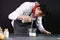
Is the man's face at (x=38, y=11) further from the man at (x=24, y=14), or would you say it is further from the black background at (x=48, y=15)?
the black background at (x=48, y=15)

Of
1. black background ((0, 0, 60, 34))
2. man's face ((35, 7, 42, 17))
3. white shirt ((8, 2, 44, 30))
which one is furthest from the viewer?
black background ((0, 0, 60, 34))

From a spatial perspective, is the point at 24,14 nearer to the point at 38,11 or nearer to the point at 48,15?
the point at 38,11

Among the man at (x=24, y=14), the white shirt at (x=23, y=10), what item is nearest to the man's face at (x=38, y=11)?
the man at (x=24, y=14)

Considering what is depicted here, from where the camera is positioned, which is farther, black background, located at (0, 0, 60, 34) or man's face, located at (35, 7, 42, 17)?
black background, located at (0, 0, 60, 34)

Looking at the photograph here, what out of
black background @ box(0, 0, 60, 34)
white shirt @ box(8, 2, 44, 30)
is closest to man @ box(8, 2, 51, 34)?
white shirt @ box(8, 2, 44, 30)

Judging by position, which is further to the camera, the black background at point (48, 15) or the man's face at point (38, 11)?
the black background at point (48, 15)

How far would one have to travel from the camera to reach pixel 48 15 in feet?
13.0

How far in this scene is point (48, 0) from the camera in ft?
12.9

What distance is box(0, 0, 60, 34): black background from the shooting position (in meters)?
3.91

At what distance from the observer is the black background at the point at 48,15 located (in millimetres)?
3908

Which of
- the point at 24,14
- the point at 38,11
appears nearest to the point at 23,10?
the point at 24,14

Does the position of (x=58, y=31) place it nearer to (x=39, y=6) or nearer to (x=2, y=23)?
(x=2, y=23)

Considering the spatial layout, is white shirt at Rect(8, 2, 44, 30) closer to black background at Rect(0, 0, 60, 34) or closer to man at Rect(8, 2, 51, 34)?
man at Rect(8, 2, 51, 34)

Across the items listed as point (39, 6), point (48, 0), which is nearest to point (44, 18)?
point (48, 0)
